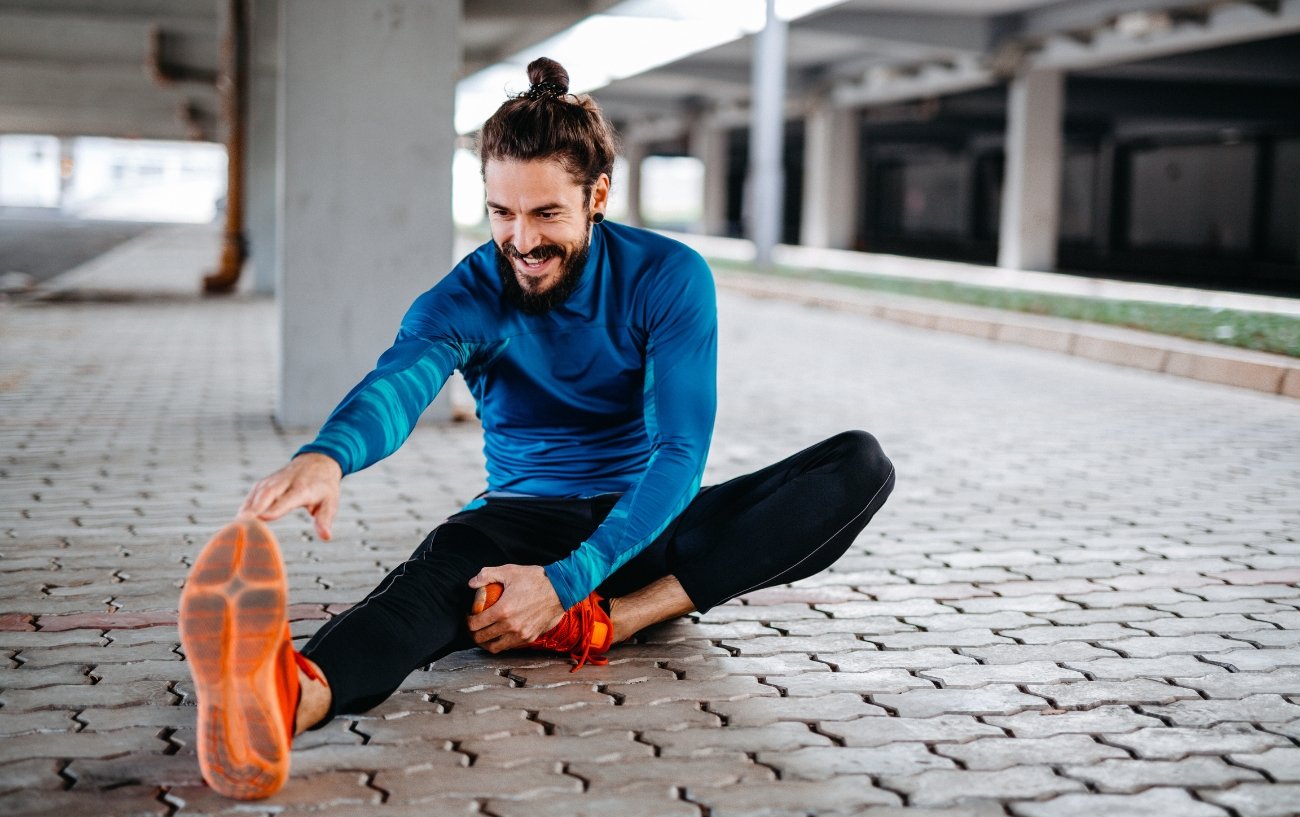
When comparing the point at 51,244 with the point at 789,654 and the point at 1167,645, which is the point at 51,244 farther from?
the point at 1167,645

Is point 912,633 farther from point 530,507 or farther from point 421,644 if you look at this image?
point 421,644

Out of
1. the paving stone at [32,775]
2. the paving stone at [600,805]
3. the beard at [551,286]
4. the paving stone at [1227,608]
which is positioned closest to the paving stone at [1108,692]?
the paving stone at [1227,608]

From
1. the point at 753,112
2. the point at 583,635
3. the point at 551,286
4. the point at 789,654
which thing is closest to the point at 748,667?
the point at 789,654

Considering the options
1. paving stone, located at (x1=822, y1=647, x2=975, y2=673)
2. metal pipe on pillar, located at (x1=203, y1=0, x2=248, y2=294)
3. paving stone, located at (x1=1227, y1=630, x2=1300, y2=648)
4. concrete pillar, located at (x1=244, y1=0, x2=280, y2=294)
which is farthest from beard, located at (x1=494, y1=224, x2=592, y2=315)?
concrete pillar, located at (x1=244, y1=0, x2=280, y2=294)

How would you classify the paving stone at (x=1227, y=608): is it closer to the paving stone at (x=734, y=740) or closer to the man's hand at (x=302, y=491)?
the paving stone at (x=734, y=740)

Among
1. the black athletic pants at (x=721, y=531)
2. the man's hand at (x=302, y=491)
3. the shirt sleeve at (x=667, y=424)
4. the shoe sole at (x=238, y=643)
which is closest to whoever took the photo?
the shoe sole at (x=238, y=643)

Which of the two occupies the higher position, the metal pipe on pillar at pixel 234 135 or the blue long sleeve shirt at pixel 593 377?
the metal pipe on pillar at pixel 234 135

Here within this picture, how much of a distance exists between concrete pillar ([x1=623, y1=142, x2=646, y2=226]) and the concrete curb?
27.8 meters

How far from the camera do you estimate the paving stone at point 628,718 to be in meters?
3.00

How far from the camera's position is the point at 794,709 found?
3.16 metres

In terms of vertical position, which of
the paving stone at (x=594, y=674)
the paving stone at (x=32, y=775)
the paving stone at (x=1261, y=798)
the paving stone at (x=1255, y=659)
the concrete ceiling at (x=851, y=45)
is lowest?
the paving stone at (x=32, y=775)

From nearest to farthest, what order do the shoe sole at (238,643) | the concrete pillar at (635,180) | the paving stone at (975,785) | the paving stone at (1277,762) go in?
the shoe sole at (238,643) < the paving stone at (975,785) < the paving stone at (1277,762) < the concrete pillar at (635,180)

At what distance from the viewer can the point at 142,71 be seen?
26.8 m

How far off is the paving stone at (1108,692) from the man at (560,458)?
63cm
